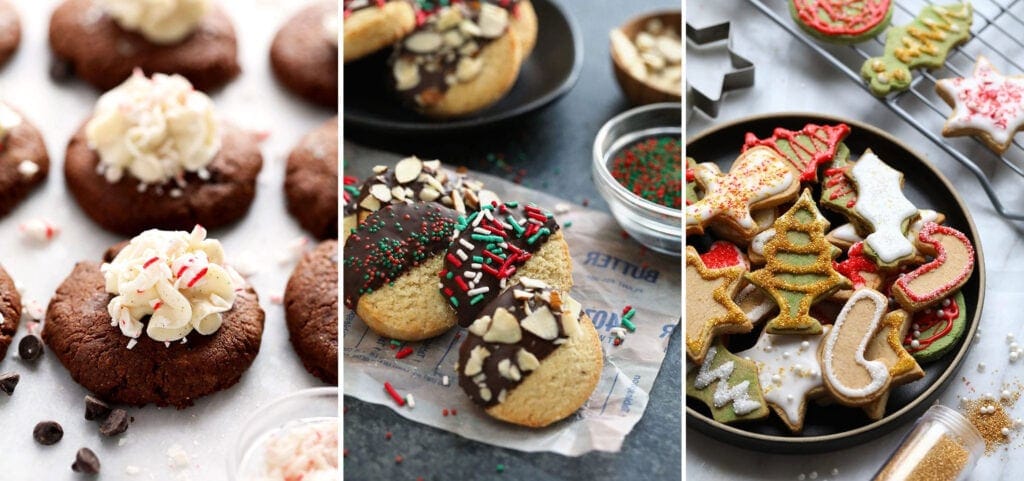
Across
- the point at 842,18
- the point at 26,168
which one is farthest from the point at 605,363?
the point at 26,168

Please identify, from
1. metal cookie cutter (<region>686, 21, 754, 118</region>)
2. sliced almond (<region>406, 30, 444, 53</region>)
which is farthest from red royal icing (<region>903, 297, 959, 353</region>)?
sliced almond (<region>406, 30, 444, 53</region>)

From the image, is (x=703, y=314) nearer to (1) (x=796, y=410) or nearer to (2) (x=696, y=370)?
(2) (x=696, y=370)

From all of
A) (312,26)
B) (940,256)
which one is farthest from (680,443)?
(312,26)

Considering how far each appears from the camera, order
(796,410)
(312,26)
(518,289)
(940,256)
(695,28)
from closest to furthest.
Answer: (518,289), (796,410), (940,256), (695,28), (312,26)

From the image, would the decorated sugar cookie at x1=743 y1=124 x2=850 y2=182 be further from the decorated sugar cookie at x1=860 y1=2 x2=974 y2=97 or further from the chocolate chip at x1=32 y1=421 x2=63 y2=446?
the chocolate chip at x1=32 y1=421 x2=63 y2=446

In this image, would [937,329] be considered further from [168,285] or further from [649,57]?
[168,285]

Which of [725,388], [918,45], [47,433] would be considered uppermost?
[918,45]

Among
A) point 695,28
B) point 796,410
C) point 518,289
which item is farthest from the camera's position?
point 695,28
